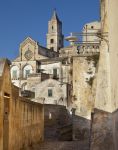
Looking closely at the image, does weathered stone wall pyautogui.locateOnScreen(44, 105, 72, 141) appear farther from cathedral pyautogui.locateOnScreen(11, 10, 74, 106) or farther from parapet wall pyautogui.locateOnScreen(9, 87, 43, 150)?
parapet wall pyautogui.locateOnScreen(9, 87, 43, 150)

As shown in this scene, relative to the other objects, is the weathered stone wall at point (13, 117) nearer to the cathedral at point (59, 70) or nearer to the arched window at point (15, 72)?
the cathedral at point (59, 70)

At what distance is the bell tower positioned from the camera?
103 meters

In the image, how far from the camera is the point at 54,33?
10494 cm

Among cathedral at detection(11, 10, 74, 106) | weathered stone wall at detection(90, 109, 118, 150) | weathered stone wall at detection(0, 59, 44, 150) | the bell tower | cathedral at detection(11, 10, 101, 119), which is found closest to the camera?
weathered stone wall at detection(0, 59, 44, 150)

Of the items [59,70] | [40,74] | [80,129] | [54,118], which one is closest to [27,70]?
[59,70]

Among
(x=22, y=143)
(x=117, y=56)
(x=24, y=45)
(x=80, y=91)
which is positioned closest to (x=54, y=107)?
(x=80, y=91)

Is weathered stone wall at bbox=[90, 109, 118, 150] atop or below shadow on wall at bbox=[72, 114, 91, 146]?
atop

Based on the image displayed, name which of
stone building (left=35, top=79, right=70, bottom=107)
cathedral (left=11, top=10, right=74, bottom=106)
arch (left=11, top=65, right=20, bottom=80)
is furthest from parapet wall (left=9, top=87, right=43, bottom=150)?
arch (left=11, top=65, right=20, bottom=80)

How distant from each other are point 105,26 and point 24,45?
209ft

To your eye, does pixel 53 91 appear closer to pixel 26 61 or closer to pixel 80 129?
pixel 26 61

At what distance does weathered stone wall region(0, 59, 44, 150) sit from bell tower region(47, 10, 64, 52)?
8234cm

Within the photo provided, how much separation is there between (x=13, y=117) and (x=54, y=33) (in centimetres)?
9081

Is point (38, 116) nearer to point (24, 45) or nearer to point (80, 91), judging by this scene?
point (80, 91)

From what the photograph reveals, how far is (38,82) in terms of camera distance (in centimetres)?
6184
